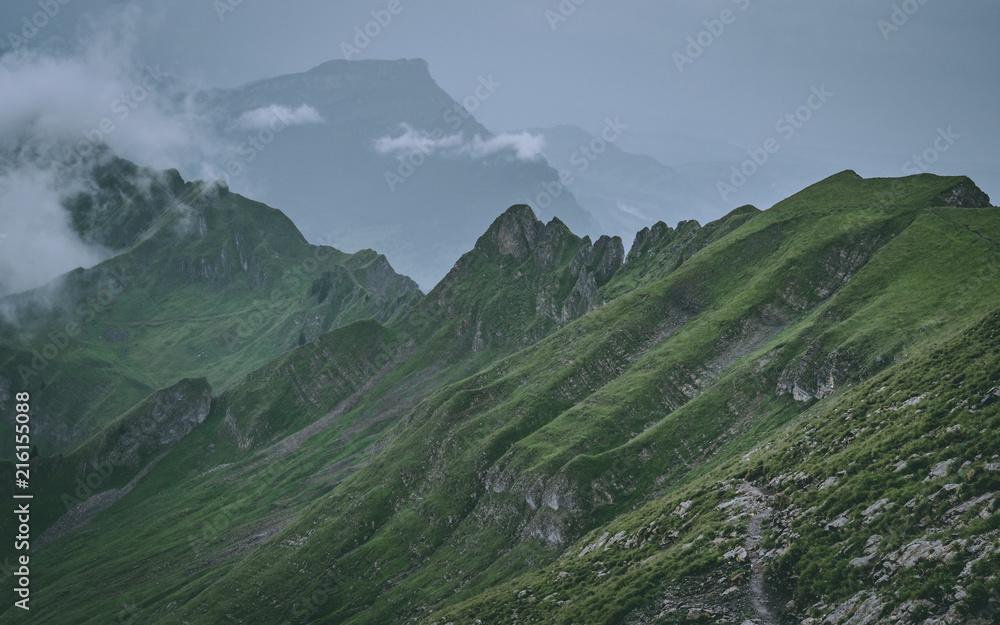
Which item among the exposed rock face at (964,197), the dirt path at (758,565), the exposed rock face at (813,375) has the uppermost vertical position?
the exposed rock face at (964,197)

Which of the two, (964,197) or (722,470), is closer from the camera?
(722,470)

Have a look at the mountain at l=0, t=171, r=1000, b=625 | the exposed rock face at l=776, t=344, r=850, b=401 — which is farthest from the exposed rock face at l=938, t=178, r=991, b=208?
the exposed rock face at l=776, t=344, r=850, b=401

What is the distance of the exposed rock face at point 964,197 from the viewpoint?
169 meters

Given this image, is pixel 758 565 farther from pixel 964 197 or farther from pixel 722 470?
pixel 964 197

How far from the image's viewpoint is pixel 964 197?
17038 cm

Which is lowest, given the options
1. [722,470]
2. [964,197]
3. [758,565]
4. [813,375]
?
[758,565]

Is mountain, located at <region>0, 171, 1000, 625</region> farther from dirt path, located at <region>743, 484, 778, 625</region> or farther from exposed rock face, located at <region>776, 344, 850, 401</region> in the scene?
exposed rock face, located at <region>776, 344, 850, 401</region>

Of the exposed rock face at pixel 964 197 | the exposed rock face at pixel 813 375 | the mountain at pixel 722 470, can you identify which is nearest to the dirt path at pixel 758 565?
the mountain at pixel 722 470

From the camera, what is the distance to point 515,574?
121375 millimetres

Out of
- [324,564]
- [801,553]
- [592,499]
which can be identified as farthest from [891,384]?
[324,564]

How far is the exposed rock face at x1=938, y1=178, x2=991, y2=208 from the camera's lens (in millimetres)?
168750

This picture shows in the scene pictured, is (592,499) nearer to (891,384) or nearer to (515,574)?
(515,574)

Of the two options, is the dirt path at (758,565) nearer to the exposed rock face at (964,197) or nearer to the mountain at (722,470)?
the mountain at (722,470)

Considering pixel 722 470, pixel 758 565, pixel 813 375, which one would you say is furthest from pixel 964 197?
pixel 758 565
